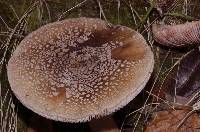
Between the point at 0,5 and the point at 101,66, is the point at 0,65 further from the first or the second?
the point at 101,66

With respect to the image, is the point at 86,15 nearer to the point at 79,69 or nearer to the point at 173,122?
the point at 79,69

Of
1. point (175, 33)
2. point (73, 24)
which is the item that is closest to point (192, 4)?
point (175, 33)

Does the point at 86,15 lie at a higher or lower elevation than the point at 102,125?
higher

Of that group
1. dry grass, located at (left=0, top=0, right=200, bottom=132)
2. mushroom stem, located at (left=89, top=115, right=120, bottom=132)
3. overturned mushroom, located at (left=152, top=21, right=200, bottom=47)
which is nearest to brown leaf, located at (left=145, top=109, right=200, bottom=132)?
dry grass, located at (left=0, top=0, right=200, bottom=132)

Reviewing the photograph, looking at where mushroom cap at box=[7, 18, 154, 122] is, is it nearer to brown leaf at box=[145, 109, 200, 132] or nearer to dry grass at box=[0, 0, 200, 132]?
dry grass at box=[0, 0, 200, 132]

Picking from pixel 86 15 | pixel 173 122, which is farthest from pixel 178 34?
pixel 86 15

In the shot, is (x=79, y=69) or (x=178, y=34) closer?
(x=79, y=69)

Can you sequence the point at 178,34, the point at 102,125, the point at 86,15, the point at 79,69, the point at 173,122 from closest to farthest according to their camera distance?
the point at 79,69
the point at 178,34
the point at 173,122
the point at 102,125
the point at 86,15

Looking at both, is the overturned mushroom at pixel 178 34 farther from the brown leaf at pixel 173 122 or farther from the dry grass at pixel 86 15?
the brown leaf at pixel 173 122

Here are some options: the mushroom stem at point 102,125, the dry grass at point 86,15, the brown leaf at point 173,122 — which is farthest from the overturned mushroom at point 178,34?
the mushroom stem at point 102,125
